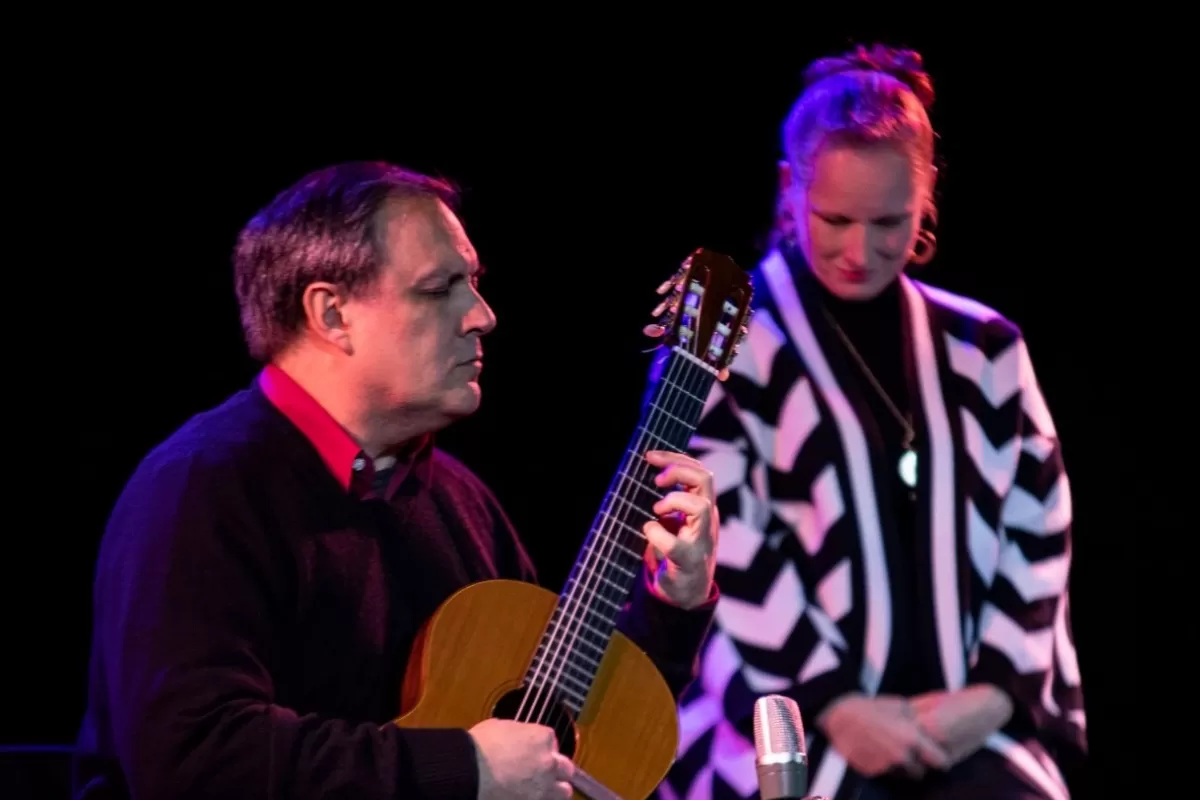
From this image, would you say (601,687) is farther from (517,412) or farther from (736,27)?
(736,27)

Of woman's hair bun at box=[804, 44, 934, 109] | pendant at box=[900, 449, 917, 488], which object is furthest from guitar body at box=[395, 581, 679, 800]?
woman's hair bun at box=[804, 44, 934, 109]

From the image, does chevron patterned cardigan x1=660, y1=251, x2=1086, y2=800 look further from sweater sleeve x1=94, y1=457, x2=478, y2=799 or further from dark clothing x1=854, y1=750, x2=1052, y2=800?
sweater sleeve x1=94, y1=457, x2=478, y2=799

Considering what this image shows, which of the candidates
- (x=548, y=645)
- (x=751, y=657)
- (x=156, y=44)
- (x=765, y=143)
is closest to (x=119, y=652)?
(x=548, y=645)

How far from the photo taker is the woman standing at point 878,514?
3.22 metres

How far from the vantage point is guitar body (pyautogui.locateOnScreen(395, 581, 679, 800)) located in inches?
98.8

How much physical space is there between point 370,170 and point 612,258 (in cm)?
158

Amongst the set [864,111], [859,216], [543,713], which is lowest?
[543,713]

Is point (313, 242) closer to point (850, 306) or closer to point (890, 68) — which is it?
point (850, 306)

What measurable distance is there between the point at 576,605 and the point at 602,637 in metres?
0.07

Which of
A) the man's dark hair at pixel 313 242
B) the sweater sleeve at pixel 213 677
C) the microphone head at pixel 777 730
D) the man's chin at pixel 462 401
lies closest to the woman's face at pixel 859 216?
the man's dark hair at pixel 313 242

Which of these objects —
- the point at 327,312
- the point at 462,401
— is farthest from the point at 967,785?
the point at 327,312

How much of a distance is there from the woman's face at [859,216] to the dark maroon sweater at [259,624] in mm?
968

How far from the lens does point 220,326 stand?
367 centimetres

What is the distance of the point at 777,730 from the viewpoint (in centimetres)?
186
